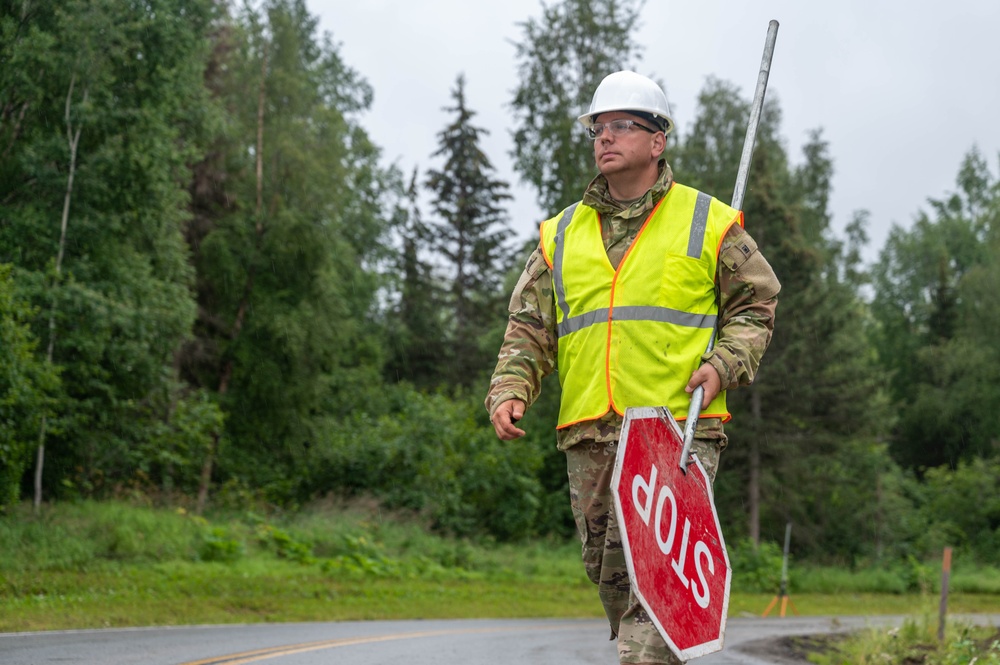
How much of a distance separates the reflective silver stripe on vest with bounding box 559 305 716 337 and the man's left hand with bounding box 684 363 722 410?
0.20 m

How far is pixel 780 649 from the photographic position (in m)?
12.0

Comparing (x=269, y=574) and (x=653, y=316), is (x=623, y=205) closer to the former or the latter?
(x=653, y=316)

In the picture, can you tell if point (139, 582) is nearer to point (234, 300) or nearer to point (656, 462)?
point (656, 462)

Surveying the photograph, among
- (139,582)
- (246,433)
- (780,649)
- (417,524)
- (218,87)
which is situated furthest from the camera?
(218,87)

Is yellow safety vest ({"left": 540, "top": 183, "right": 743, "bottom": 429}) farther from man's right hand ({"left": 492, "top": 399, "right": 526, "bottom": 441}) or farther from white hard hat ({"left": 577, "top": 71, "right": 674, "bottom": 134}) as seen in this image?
white hard hat ({"left": 577, "top": 71, "right": 674, "bottom": 134})

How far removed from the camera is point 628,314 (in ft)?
13.4

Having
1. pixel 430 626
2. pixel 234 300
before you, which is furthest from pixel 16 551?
pixel 234 300

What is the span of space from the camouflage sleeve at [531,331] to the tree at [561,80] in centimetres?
3067

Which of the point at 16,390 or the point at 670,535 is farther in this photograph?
the point at 16,390

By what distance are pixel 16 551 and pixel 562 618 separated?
770 centimetres

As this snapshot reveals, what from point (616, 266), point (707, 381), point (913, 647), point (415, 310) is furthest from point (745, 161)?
point (415, 310)

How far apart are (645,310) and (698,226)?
37 centimetres

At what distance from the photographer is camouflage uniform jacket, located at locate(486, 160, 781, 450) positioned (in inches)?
160

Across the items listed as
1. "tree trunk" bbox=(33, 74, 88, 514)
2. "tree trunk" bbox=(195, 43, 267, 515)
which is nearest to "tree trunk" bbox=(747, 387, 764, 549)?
"tree trunk" bbox=(195, 43, 267, 515)
